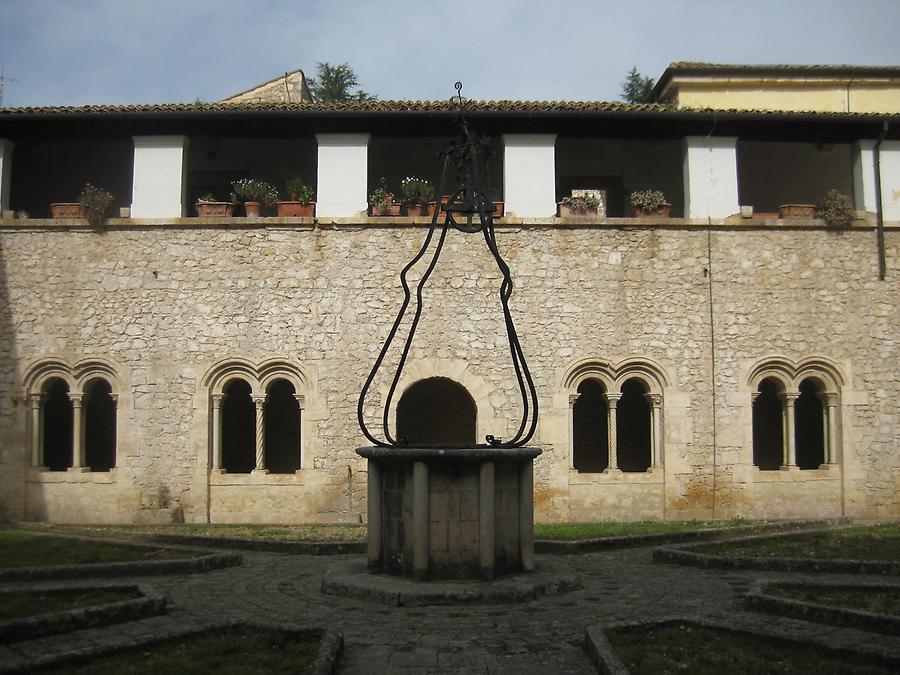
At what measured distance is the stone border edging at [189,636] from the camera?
5973mm

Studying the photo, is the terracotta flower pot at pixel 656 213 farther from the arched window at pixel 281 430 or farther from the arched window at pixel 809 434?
the arched window at pixel 281 430

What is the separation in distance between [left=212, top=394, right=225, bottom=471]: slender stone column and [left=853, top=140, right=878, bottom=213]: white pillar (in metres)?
13.3

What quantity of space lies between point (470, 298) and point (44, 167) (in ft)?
34.5

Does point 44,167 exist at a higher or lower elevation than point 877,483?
higher

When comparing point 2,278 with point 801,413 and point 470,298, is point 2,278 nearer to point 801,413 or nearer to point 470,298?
point 470,298

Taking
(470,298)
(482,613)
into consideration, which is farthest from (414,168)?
(482,613)

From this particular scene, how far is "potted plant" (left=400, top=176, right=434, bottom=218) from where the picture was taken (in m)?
17.0

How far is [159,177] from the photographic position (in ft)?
56.6

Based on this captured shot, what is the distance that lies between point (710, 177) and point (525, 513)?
35.2 ft

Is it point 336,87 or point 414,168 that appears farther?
point 336,87

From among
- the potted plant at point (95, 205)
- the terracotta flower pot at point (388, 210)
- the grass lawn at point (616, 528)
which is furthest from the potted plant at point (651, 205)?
the potted plant at point (95, 205)

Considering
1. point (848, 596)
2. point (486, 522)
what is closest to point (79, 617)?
point (486, 522)

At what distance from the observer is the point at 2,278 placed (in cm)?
1695

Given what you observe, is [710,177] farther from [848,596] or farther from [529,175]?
[848,596]
